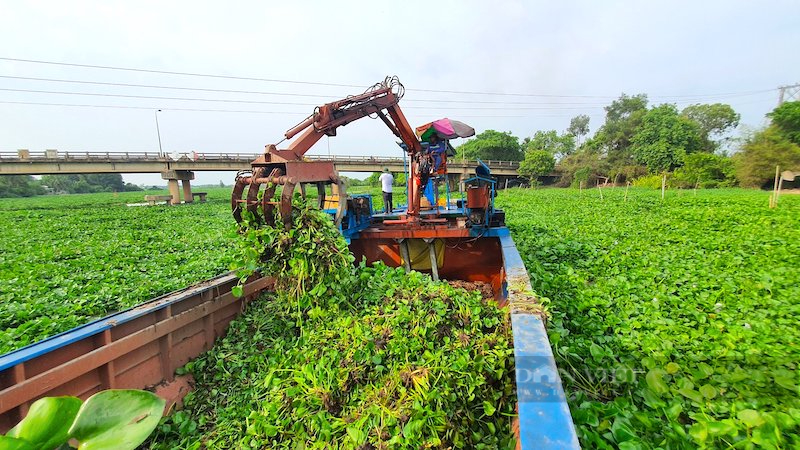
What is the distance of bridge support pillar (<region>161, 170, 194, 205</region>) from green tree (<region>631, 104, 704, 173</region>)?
46.7 m

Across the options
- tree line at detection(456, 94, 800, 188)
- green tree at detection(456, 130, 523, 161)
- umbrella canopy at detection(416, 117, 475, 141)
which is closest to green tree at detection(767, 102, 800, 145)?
tree line at detection(456, 94, 800, 188)

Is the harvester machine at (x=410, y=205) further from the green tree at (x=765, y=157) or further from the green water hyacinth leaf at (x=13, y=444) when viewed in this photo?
the green tree at (x=765, y=157)

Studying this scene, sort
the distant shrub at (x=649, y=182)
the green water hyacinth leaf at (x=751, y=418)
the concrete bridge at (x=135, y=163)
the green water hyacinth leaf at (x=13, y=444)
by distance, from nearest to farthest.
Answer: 1. the green water hyacinth leaf at (x=13, y=444)
2. the green water hyacinth leaf at (x=751, y=418)
3. the concrete bridge at (x=135, y=163)
4. the distant shrub at (x=649, y=182)

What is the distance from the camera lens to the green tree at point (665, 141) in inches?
1469

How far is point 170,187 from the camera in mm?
31797

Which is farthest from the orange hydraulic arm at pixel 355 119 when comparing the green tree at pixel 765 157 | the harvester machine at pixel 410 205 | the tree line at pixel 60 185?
the tree line at pixel 60 185

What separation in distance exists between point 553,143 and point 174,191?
57.3 m

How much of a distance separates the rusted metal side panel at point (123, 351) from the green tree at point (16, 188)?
85020 mm

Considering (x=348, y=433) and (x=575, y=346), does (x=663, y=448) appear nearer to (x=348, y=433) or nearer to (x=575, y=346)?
(x=575, y=346)

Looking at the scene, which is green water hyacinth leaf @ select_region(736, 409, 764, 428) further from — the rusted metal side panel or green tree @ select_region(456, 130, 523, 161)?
green tree @ select_region(456, 130, 523, 161)

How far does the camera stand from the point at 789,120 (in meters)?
29.5

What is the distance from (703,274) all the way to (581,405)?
4.06 metres

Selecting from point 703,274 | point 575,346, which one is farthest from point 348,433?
point 703,274

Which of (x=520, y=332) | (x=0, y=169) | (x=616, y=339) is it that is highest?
(x=0, y=169)
